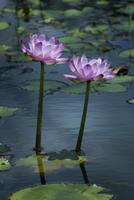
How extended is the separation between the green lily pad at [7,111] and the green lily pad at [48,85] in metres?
0.33

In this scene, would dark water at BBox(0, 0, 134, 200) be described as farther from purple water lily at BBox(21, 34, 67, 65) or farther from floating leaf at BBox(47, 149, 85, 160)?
purple water lily at BBox(21, 34, 67, 65)

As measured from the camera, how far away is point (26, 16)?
470 centimetres

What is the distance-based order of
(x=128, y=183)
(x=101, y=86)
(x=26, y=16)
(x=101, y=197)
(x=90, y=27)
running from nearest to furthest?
(x=101, y=197), (x=128, y=183), (x=101, y=86), (x=90, y=27), (x=26, y=16)

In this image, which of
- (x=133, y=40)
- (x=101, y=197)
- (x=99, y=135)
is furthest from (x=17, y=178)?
(x=133, y=40)

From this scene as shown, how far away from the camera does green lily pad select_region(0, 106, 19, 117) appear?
7.79 feet

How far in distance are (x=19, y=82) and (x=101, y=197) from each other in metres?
1.37

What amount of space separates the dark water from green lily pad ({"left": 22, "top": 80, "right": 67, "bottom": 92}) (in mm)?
37

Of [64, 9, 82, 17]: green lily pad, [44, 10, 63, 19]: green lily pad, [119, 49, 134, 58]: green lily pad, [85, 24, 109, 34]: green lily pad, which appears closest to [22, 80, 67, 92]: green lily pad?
[119, 49, 134, 58]: green lily pad

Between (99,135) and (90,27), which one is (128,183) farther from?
(90,27)

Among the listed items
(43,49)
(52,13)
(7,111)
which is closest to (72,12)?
(52,13)

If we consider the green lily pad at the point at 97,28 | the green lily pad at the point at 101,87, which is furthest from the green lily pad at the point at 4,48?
the green lily pad at the point at 101,87

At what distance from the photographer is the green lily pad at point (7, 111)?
93.4 inches

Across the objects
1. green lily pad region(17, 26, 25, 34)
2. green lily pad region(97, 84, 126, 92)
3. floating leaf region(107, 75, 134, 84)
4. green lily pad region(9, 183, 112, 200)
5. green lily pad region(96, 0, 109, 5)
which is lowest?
green lily pad region(17, 26, 25, 34)

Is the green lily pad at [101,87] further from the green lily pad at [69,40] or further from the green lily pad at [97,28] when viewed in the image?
the green lily pad at [97,28]
